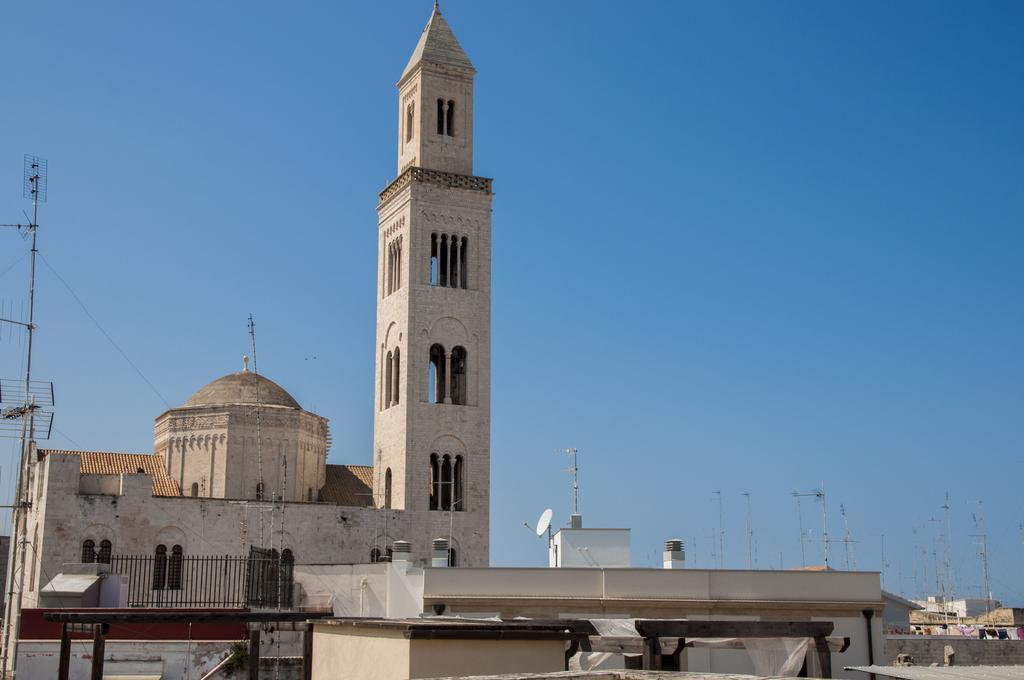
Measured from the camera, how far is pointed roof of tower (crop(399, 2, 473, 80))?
5050 centimetres

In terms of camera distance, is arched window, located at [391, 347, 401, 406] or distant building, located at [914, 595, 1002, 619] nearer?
arched window, located at [391, 347, 401, 406]

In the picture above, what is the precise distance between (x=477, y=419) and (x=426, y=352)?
10.9ft

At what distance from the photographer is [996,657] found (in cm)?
3606

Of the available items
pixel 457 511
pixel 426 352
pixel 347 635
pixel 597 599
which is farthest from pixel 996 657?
pixel 347 635

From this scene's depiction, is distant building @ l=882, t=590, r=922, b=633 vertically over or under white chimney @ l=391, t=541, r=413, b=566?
under

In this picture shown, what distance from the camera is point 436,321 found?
159 feet

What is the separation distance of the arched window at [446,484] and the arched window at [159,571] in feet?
35.1

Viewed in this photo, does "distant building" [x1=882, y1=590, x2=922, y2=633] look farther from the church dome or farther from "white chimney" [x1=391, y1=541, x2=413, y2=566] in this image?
the church dome

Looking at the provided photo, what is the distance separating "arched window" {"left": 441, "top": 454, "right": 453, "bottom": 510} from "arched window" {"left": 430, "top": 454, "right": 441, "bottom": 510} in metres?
0.16

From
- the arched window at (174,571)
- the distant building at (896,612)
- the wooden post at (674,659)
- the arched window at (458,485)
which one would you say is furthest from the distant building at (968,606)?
the wooden post at (674,659)

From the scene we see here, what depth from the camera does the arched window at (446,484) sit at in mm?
47656

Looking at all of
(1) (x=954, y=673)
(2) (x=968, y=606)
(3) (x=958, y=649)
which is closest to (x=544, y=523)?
(3) (x=958, y=649)

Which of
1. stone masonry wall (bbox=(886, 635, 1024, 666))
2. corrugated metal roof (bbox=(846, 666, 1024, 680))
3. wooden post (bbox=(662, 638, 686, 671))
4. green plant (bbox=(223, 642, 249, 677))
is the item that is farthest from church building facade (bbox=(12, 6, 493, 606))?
corrugated metal roof (bbox=(846, 666, 1024, 680))

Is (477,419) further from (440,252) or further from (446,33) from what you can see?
(446,33)
